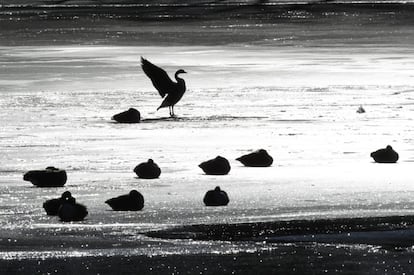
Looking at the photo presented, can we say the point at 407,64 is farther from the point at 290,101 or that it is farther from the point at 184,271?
the point at 184,271

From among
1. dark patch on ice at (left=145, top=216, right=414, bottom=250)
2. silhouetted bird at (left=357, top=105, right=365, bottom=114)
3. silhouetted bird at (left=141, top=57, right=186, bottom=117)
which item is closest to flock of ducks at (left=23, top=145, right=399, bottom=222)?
dark patch on ice at (left=145, top=216, right=414, bottom=250)

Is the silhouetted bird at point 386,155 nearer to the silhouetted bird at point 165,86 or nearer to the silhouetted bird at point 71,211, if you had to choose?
the silhouetted bird at point 71,211

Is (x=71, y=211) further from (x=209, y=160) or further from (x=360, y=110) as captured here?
(x=360, y=110)

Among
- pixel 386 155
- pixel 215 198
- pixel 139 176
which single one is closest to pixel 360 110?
pixel 386 155

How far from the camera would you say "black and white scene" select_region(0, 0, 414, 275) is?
8.84 m

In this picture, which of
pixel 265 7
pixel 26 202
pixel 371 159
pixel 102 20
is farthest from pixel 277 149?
pixel 265 7

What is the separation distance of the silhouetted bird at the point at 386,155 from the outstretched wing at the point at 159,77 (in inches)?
232

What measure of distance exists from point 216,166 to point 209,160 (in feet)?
0.42

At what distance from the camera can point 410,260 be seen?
846cm

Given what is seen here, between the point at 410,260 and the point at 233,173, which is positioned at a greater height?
the point at 233,173

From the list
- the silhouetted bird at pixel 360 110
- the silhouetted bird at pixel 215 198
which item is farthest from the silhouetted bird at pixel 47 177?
the silhouetted bird at pixel 360 110

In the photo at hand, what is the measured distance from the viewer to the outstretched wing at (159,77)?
61.5 ft

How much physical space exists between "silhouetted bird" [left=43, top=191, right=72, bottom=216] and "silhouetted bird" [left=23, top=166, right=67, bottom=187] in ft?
4.62

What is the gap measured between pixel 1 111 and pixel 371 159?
21.7 feet
